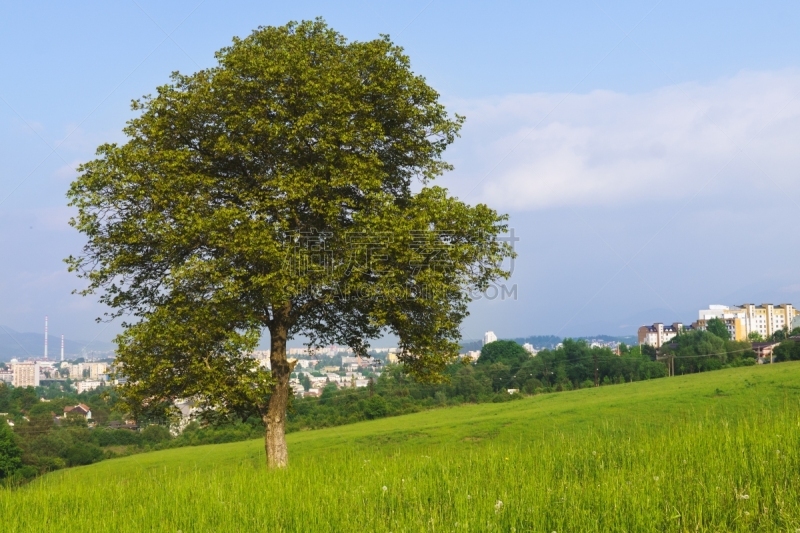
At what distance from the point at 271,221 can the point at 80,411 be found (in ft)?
255

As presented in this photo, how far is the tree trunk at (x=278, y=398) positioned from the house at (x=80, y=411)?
7102cm

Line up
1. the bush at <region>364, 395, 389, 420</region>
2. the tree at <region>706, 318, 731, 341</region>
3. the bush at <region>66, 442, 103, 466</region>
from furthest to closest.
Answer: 1. the tree at <region>706, 318, 731, 341</region>
2. the bush at <region>364, 395, 389, 420</region>
3. the bush at <region>66, 442, 103, 466</region>

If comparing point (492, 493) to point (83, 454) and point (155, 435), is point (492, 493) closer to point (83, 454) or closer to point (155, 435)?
point (83, 454)

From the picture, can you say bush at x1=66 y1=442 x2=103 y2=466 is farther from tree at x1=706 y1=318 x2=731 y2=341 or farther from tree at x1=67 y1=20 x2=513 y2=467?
tree at x1=706 y1=318 x2=731 y2=341

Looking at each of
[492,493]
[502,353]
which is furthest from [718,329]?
[492,493]

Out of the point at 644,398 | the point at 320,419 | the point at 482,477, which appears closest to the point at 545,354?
the point at 320,419

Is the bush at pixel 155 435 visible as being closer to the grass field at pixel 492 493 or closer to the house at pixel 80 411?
the house at pixel 80 411

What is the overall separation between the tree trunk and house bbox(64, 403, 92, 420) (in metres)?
71.0

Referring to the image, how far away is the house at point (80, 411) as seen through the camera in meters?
83.6

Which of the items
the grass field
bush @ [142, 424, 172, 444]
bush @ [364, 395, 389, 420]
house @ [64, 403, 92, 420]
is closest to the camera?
the grass field

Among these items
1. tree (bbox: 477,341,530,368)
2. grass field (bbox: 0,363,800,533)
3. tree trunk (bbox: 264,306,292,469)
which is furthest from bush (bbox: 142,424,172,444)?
grass field (bbox: 0,363,800,533)

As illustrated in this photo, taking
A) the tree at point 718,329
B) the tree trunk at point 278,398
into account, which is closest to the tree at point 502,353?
the tree at point 718,329

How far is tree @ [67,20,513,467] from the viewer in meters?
19.0

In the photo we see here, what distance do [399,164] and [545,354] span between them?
84285 millimetres
